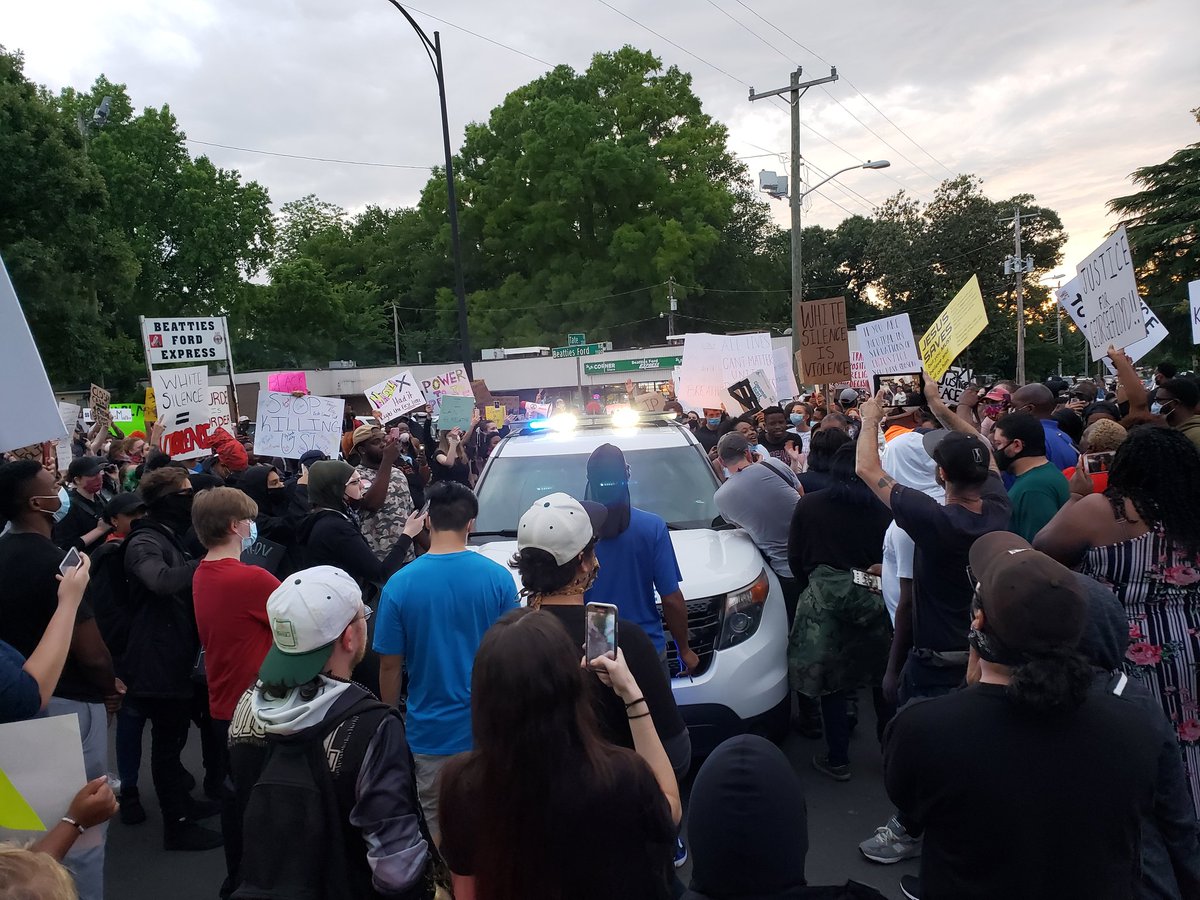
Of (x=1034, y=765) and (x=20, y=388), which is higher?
(x=20, y=388)

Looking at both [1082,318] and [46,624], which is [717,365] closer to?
[1082,318]

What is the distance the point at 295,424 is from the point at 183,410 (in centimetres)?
183

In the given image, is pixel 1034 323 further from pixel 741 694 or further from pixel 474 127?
pixel 741 694

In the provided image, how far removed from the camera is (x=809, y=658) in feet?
15.5

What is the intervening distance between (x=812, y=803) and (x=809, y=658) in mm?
741

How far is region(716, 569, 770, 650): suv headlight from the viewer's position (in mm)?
4668

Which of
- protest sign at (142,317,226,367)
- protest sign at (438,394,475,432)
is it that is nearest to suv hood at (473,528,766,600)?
protest sign at (438,394,475,432)

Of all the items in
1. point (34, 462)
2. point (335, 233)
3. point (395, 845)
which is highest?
point (335, 233)

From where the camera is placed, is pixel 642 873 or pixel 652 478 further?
pixel 652 478

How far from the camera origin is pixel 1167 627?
285cm

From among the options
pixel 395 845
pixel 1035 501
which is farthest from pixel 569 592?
pixel 1035 501

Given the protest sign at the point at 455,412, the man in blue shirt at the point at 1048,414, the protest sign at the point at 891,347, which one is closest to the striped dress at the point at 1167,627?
the man in blue shirt at the point at 1048,414

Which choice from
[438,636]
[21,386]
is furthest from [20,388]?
[438,636]

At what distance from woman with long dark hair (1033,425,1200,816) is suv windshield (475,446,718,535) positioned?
294 cm
